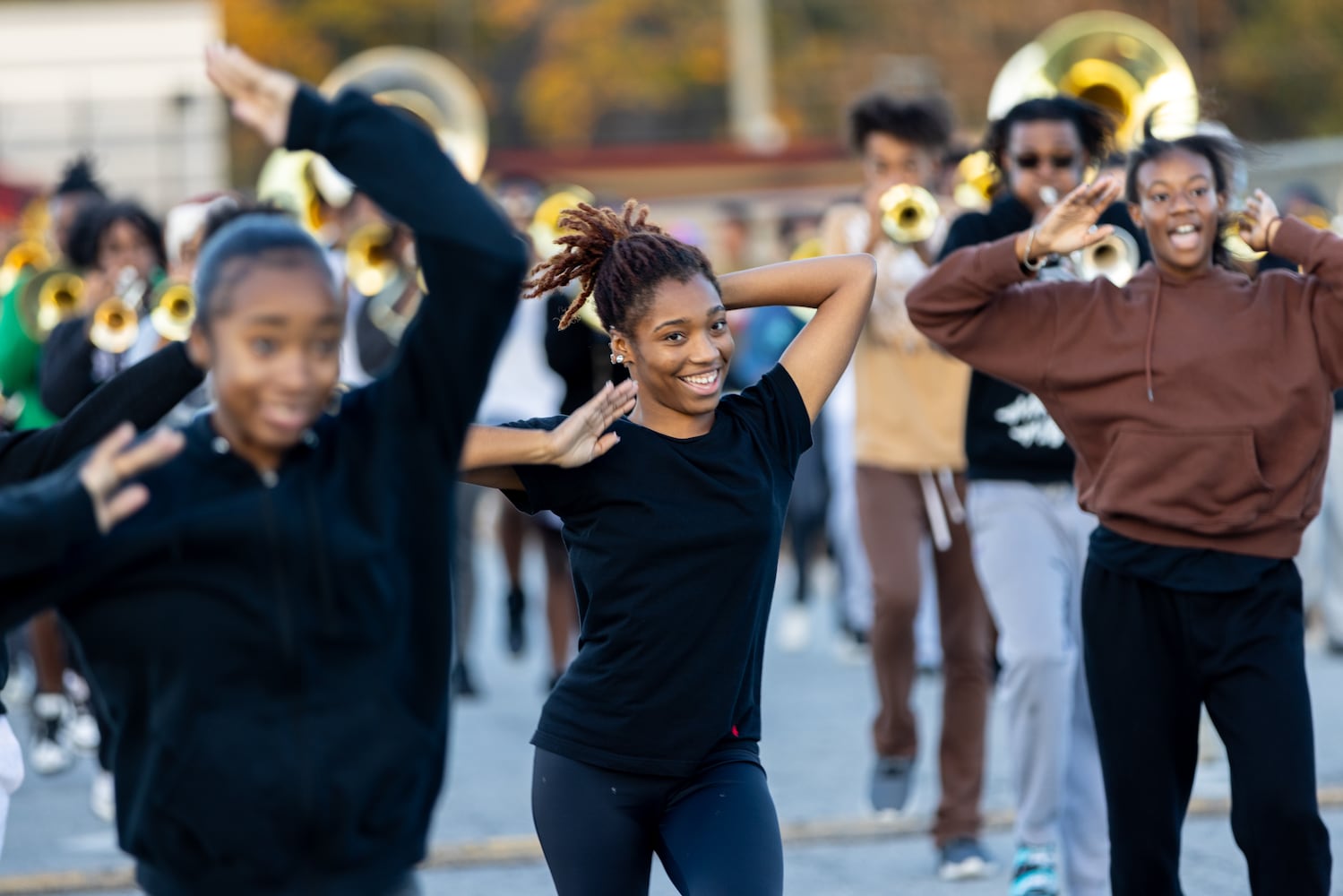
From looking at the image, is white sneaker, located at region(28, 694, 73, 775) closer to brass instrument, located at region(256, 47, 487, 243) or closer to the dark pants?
brass instrument, located at region(256, 47, 487, 243)

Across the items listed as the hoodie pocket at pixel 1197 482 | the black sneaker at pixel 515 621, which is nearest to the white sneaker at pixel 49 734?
the black sneaker at pixel 515 621

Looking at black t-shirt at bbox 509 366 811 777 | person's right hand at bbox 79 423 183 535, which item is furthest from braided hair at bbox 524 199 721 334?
person's right hand at bbox 79 423 183 535

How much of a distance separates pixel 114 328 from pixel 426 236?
5.08 meters

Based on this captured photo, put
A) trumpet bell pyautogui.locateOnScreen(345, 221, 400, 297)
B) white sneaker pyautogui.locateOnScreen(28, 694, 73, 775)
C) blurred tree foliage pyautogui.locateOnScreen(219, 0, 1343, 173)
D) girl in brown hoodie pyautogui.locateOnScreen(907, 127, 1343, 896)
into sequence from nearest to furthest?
1. girl in brown hoodie pyautogui.locateOnScreen(907, 127, 1343, 896)
2. white sneaker pyautogui.locateOnScreen(28, 694, 73, 775)
3. trumpet bell pyautogui.locateOnScreen(345, 221, 400, 297)
4. blurred tree foliage pyautogui.locateOnScreen(219, 0, 1343, 173)

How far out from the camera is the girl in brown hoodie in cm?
455

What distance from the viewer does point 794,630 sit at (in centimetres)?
1177

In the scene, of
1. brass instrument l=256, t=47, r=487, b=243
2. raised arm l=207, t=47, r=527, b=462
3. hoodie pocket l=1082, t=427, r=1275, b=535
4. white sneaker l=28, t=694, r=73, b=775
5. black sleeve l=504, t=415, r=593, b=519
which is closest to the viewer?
raised arm l=207, t=47, r=527, b=462

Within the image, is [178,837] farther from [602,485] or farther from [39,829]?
[39,829]

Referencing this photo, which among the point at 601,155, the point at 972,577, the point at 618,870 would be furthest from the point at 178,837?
the point at 601,155

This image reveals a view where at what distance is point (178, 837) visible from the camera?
10.2ft

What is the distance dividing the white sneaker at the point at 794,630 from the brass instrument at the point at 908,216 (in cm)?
473

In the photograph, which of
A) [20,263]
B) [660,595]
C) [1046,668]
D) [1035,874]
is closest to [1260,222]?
[1046,668]

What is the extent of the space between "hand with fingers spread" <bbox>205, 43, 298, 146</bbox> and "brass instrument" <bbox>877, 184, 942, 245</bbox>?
4321mm

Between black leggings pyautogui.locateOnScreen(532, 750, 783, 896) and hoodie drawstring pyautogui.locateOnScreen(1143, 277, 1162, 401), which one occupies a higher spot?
hoodie drawstring pyautogui.locateOnScreen(1143, 277, 1162, 401)
